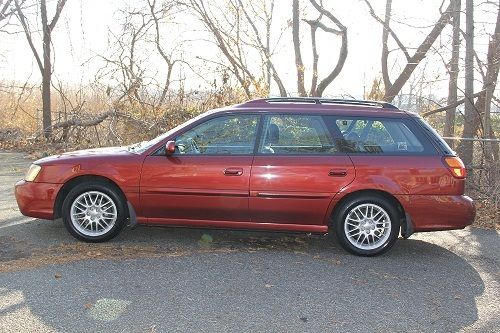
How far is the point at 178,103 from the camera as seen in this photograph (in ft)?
47.9

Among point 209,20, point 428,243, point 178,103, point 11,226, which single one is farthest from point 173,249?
point 209,20

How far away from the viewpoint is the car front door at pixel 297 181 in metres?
5.18

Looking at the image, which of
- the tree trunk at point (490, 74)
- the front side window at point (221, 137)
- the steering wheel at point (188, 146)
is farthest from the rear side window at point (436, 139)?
the tree trunk at point (490, 74)

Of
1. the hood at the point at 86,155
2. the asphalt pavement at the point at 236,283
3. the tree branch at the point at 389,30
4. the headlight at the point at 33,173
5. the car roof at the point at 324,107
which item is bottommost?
the asphalt pavement at the point at 236,283

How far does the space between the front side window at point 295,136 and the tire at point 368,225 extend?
68 cm

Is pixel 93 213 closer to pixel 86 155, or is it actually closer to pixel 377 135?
pixel 86 155

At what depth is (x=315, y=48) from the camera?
51.3 ft

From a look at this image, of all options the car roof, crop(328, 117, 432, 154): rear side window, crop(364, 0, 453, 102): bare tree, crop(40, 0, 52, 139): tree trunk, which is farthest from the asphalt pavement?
crop(40, 0, 52, 139): tree trunk

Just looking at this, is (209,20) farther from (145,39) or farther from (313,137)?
(313,137)

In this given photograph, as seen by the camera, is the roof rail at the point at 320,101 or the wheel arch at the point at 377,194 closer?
the wheel arch at the point at 377,194

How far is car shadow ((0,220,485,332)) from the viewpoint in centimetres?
359

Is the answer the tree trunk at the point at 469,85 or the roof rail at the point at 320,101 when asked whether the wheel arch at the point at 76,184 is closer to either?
the roof rail at the point at 320,101

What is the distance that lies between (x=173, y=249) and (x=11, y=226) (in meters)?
2.30

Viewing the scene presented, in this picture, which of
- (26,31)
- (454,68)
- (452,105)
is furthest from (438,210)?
(26,31)
